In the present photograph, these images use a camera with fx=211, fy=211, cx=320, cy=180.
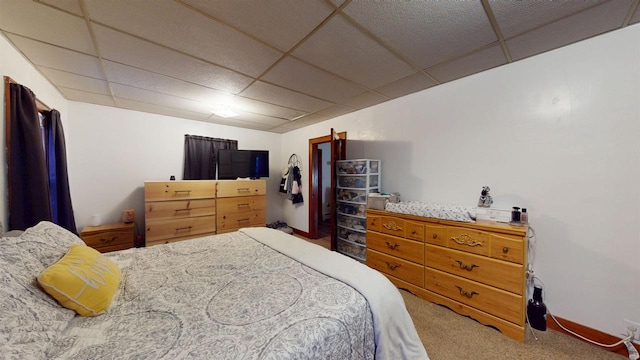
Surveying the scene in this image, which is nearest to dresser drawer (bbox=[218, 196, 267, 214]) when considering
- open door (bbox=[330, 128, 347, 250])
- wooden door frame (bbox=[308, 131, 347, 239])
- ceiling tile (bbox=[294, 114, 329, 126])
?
wooden door frame (bbox=[308, 131, 347, 239])

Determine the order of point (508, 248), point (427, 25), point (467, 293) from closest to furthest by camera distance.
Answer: point (427, 25) < point (508, 248) < point (467, 293)

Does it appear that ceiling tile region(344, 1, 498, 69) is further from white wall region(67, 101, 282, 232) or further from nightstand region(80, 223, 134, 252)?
nightstand region(80, 223, 134, 252)

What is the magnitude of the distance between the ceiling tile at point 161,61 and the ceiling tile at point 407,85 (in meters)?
1.59

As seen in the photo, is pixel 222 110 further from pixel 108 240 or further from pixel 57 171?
pixel 108 240

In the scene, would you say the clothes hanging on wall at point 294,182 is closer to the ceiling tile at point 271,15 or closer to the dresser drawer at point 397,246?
the dresser drawer at point 397,246

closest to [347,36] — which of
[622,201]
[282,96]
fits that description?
[282,96]

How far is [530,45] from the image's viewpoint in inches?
66.7

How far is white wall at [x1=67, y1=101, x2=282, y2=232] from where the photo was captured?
2.98m

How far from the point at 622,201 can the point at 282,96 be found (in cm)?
317

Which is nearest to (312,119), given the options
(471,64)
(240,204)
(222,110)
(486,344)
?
(222,110)

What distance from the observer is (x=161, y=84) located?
7.68 feet

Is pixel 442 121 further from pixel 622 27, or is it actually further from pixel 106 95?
pixel 106 95

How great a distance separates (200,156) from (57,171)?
169cm

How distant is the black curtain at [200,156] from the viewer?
373 cm
